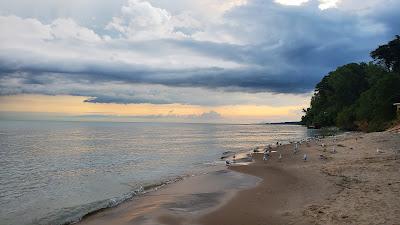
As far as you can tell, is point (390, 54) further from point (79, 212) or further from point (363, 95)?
point (79, 212)

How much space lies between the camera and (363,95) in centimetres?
7762

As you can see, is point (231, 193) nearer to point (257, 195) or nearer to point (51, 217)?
point (257, 195)

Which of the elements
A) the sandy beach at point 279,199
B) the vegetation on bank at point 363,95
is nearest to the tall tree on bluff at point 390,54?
the vegetation on bank at point 363,95

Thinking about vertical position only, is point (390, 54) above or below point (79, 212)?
above

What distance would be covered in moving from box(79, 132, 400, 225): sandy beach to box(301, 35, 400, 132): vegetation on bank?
46470mm

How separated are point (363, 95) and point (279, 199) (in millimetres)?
69632

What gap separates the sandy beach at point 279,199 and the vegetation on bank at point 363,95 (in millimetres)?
46470

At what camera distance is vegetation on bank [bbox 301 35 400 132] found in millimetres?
65062

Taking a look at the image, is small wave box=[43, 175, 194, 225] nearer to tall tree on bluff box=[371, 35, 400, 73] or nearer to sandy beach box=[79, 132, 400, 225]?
sandy beach box=[79, 132, 400, 225]

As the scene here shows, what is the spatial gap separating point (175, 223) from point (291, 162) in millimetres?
17342

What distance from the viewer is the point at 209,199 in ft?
51.1

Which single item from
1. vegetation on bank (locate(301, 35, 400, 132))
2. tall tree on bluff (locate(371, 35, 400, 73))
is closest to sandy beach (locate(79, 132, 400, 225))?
vegetation on bank (locate(301, 35, 400, 132))

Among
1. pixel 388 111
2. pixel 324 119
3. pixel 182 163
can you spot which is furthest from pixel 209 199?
pixel 324 119

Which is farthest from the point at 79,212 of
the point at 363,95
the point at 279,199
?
the point at 363,95
